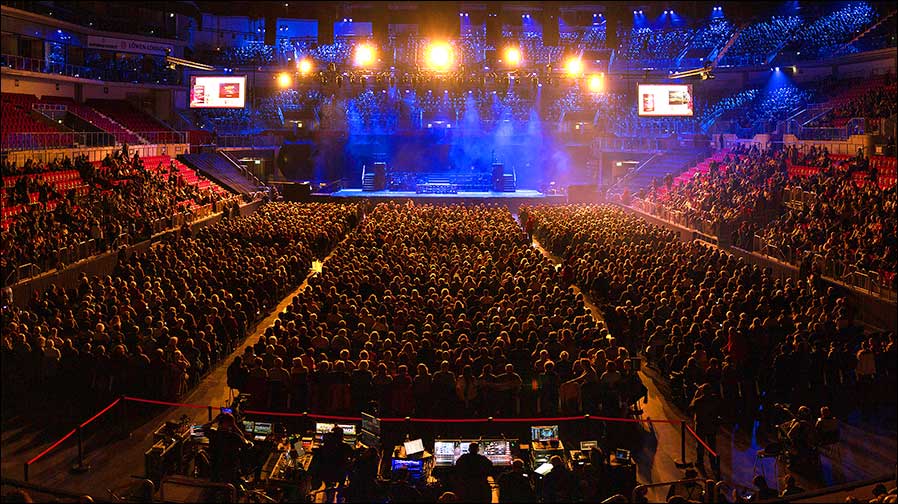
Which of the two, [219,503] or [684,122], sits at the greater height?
[684,122]

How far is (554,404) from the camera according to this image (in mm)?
12406

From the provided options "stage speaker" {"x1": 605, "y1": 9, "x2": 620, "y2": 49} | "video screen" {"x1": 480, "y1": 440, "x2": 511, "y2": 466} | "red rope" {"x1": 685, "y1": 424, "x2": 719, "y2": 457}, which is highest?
"stage speaker" {"x1": 605, "y1": 9, "x2": 620, "y2": 49}

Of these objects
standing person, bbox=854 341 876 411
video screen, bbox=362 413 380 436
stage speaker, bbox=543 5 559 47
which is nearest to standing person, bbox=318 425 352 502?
video screen, bbox=362 413 380 436

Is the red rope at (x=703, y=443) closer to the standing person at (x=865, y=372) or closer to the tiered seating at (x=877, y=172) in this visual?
the standing person at (x=865, y=372)

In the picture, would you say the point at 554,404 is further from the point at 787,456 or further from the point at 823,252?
the point at 823,252

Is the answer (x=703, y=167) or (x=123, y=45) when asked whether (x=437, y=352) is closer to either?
(x=703, y=167)

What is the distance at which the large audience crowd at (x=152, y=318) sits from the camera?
13320 mm

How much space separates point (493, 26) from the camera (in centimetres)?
2053

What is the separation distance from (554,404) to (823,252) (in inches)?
489

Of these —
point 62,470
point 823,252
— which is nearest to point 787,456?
point 62,470

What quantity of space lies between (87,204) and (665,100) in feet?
80.6

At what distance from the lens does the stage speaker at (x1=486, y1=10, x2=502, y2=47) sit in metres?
19.7

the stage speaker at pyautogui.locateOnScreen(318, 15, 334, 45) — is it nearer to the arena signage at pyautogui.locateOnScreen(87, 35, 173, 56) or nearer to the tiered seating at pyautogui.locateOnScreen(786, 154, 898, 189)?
the tiered seating at pyautogui.locateOnScreen(786, 154, 898, 189)

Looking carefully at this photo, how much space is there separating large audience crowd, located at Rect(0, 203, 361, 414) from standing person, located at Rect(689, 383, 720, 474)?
7.97 m
